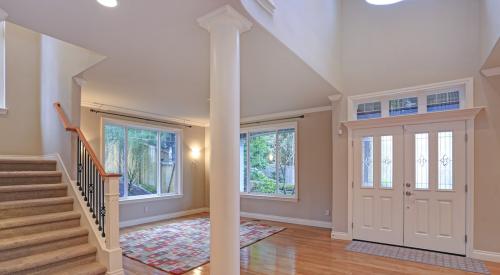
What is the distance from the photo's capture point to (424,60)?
4.19 m

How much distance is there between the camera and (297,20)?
3.24m

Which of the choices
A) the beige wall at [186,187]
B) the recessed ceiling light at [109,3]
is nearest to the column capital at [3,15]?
the recessed ceiling light at [109,3]

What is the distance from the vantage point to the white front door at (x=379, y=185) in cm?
439

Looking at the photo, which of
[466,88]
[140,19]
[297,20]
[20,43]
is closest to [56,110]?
[20,43]

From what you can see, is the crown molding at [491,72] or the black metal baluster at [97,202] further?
the crown molding at [491,72]

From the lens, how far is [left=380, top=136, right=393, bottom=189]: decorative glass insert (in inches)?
177

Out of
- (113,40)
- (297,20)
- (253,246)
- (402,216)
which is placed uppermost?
(297,20)

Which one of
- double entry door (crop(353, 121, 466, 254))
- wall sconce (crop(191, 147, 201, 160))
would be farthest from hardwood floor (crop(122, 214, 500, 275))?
wall sconce (crop(191, 147, 201, 160))

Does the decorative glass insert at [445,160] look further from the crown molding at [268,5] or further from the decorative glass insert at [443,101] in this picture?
the crown molding at [268,5]

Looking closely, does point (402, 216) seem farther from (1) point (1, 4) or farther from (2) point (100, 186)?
(1) point (1, 4)

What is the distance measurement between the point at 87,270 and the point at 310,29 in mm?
3852

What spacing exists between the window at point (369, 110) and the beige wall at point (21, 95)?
5.60 m

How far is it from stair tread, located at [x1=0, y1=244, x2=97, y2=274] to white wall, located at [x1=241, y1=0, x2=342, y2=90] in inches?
121

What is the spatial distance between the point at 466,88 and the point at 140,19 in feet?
14.2
